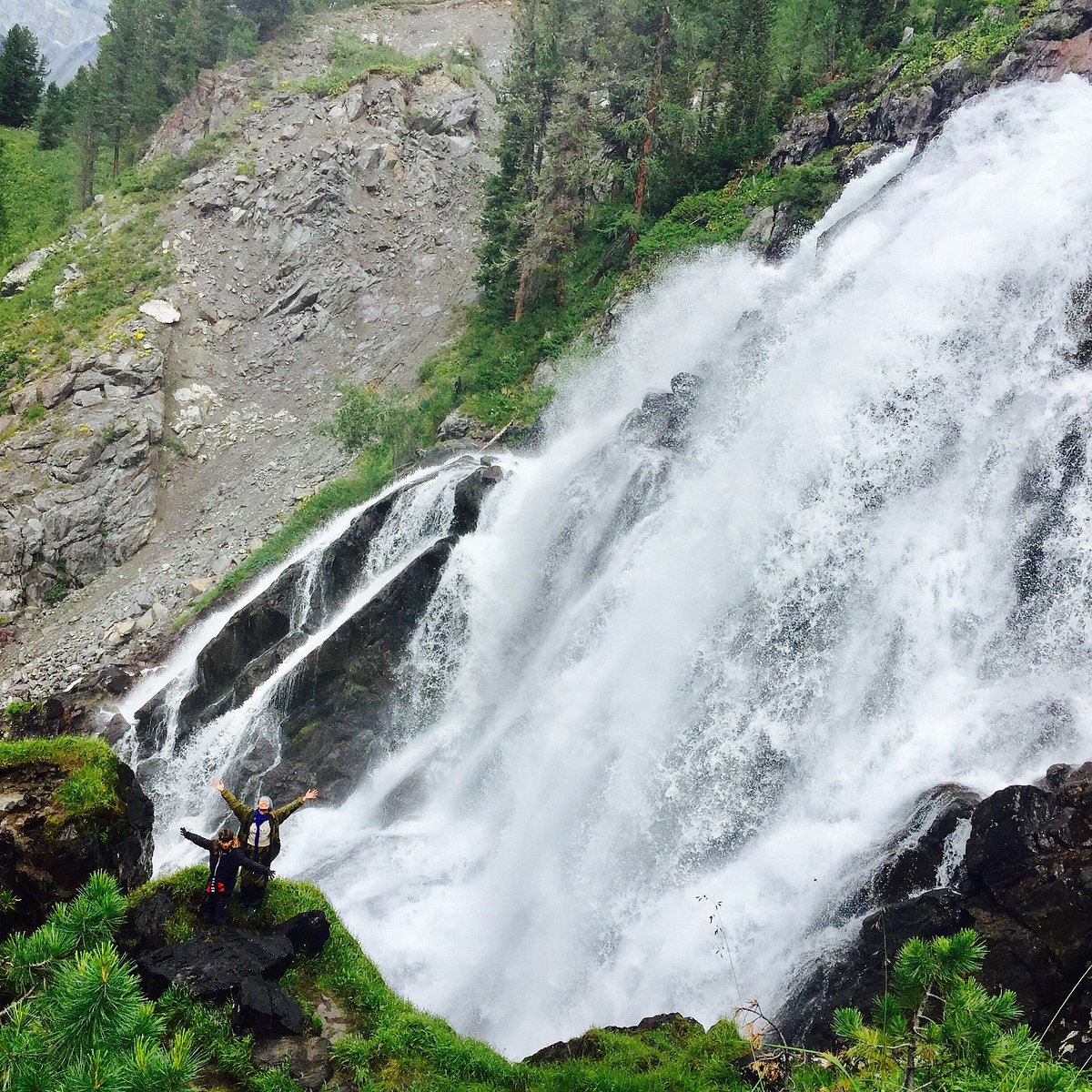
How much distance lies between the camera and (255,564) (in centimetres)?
2675

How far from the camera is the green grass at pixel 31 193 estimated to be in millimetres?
44094

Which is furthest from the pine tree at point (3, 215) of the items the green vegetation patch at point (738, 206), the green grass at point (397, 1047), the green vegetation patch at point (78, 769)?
the green grass at point (397, 1047)

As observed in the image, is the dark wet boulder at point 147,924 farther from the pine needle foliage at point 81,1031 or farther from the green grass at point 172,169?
the green grass at point 172,169

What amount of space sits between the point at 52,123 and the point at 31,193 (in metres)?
12.8

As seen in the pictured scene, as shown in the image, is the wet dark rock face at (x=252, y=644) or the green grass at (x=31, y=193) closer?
the wet dark rock face at (x=252, y=644)

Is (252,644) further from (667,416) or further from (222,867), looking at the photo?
(222,867)

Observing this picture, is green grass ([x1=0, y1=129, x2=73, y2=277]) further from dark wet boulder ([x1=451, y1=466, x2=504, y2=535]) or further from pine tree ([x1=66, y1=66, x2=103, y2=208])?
dark wet boulder ([x1=451, y1=466, x2=504, y2=535])

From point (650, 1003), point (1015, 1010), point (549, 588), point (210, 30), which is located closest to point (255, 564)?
point (549, 588)

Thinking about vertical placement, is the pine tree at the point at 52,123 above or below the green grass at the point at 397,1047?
above

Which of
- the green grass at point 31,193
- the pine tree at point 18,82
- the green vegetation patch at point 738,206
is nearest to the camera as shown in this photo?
the green vegetation patch at point 738,206

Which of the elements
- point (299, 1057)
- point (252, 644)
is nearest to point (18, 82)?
point (252, 644)

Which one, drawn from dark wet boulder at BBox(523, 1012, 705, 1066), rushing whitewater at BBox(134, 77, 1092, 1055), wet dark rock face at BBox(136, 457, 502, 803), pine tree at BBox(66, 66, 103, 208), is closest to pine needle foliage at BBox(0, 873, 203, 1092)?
dark wet boulder at BBox(523, 1012, 705, 1066)

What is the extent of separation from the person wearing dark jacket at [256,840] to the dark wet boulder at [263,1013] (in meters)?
1.28

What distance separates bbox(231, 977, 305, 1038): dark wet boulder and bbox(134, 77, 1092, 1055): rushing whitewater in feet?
19.3
